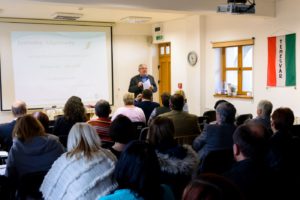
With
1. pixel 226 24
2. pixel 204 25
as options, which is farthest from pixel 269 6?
pixel 204 25

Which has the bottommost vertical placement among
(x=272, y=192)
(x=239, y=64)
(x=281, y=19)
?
(x=272, y=192)

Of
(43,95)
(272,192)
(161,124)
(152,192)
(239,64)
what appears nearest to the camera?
(152,192)

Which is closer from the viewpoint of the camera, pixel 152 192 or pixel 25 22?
pixel 152 192

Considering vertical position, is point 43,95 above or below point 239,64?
below

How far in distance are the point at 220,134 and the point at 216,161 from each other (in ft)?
1.84

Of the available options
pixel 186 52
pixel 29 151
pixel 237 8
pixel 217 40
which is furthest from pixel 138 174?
pixel 186 52

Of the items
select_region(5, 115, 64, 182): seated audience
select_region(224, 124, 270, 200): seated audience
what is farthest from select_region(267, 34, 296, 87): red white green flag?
select_region(5, 115, 64, 182): seated audience

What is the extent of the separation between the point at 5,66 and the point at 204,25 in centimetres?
471

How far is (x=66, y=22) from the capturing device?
889 cm

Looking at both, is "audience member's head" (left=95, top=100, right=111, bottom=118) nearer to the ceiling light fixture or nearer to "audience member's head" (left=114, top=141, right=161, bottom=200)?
"audience member's head" (left=114, top=141, right=161, bottom=200)

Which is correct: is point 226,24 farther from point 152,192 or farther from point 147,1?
point 152,192

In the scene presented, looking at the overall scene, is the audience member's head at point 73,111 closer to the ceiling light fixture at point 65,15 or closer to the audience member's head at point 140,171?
the audience member's head at point 140,171

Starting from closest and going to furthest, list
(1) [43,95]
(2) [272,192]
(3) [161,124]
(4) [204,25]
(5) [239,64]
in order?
(2) [272,192]
(3) [161,124]
(5) [239,64]
(4) [204,25]
(1) [43,95]

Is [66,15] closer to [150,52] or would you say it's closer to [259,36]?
[150,52]
